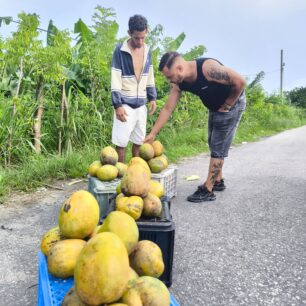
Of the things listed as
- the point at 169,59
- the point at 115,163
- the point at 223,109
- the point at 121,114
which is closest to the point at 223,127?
the point at 223,109

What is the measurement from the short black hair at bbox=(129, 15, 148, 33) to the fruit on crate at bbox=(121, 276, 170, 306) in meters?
3.46

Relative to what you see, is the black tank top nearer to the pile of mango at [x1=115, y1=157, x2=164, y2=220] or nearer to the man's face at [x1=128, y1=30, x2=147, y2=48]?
the man's face at [x1=128, y1=30, x2=147, y2=48]

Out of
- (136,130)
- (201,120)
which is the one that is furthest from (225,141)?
(201,120)

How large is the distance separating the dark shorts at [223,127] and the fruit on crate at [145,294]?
315 cm

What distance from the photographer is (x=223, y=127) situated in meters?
4.59

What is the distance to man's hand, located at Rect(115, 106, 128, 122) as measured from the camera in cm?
470

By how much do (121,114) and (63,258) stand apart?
307 cm

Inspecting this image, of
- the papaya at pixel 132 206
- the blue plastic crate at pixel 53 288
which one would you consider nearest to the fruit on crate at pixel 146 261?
the blue plastic crate at pixel 53 288

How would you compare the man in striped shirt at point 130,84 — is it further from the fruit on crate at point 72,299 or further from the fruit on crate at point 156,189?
the fruit on crate at point 72,299

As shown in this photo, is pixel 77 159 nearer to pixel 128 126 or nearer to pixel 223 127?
pixel 128 126

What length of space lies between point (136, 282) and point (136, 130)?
11.6ft

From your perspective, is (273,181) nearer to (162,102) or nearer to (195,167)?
(195,167)

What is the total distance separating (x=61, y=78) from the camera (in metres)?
5.77

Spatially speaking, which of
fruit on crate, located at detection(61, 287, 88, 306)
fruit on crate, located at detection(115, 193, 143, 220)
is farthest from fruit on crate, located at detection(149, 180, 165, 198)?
fruit on crate, located at detection(61, 287, 88, 306)
